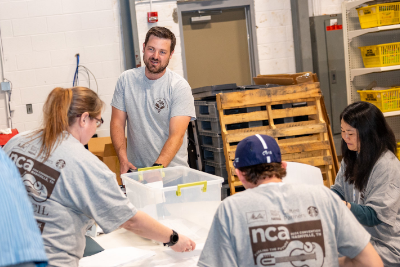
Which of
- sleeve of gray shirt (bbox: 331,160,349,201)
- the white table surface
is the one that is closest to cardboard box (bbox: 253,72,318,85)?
sleeve of gray shirt (bbox: 331,160,349,201)

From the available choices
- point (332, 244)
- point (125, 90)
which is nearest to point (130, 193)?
point (125, 90)

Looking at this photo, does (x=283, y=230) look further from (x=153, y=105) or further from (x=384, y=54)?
(x=384, y=54)

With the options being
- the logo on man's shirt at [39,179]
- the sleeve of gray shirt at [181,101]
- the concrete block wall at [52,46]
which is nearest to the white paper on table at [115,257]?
the logo on man's shirt at [39,179]

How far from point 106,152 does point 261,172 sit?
3054 millimetres

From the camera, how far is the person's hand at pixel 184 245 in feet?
5.32

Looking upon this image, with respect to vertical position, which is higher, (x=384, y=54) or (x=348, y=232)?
(x=384, y=54)

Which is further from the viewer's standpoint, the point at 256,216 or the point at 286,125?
the point at 286,125

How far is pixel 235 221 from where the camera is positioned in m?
1.20

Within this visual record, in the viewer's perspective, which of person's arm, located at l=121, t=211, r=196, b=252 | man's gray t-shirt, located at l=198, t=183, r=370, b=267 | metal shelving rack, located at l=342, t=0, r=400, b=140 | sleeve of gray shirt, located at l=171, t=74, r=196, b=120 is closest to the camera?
man's gray t-shirt, located at l=198, t=183, r=370, b=267

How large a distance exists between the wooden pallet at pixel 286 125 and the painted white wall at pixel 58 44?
1.59m

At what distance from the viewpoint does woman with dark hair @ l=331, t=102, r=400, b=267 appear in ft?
6.02

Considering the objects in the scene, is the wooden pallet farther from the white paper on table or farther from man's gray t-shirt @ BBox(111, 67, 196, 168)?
the white paper on table

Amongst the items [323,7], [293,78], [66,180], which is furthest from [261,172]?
[323,7]

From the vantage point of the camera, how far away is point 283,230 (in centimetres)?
119
